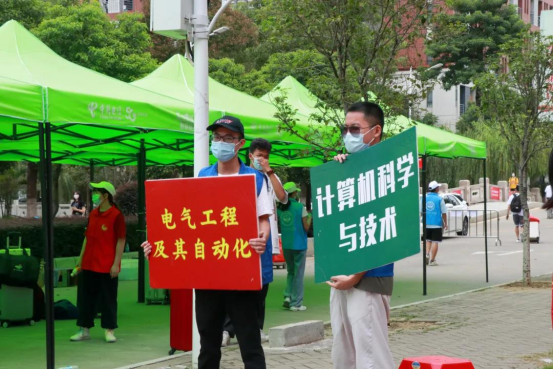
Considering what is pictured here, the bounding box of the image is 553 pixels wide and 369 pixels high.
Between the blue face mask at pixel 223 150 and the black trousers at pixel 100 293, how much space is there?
431 cm

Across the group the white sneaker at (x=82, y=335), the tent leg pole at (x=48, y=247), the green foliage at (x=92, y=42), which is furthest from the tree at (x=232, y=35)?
the tent leg pole at (x=48, y=247)

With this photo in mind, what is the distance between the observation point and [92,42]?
97.5 ft

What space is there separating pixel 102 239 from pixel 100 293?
65 centimetres

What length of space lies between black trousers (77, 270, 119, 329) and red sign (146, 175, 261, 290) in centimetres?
415

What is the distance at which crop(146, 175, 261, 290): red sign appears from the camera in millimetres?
5355

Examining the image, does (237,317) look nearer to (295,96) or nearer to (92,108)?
(92,108)

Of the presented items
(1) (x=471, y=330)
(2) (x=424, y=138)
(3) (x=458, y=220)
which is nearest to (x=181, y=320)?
(1) (x=471, y=330)

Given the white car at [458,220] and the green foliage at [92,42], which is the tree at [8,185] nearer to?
the green foliage at [92,42]

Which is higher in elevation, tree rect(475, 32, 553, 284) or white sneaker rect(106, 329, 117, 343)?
tree rect(475, 32, 553, 284)

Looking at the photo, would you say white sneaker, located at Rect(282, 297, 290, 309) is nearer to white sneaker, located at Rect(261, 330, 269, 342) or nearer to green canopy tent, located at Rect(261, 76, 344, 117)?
white sneaker, located at Rect(261, 330, 269, 342)

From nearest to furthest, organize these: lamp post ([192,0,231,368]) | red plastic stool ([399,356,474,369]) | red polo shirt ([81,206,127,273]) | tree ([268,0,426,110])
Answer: red plastic stool ([399,356,474,369]), lamp post ([192,0,231,368]), red polo shirt ([81,206,127,273]), tree ([268,0,426,110])

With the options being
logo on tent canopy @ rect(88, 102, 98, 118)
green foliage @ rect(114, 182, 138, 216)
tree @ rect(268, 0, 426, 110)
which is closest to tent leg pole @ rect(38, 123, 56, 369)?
logo on tent canopy @ rect(88, 102, 98, 118)

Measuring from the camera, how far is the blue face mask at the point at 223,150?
18.9 ft

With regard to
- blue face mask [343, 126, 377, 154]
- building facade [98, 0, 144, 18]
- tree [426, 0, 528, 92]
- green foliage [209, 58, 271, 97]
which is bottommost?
blue face mask [343, 126, 377, 154]
